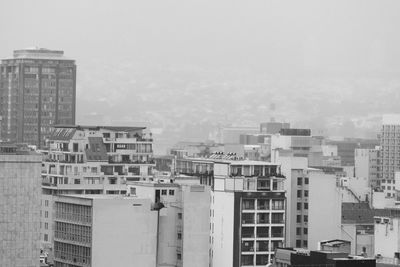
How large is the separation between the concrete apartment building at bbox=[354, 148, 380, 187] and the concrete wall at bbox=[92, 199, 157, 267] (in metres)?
46.7

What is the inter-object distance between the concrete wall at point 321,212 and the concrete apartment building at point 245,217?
350cm

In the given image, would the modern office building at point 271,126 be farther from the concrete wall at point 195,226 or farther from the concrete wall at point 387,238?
the concrete wall at point 195,226

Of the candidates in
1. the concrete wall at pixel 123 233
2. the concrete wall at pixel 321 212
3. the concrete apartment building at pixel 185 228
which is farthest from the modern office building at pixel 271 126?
the concrete wall at pixel 123 233

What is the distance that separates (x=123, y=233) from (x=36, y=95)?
3655 centimetres

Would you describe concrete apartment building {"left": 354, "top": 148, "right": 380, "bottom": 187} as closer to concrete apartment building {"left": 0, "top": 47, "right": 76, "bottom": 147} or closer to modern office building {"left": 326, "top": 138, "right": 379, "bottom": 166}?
modern office building {"left": 326, "top": 138, "right": 379, "bottom": 166}

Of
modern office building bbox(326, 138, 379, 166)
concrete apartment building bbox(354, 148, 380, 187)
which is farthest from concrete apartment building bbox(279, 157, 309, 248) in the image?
modern office building bbox(326, 138, 379, 166)

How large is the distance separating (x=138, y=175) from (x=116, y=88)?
42590mm

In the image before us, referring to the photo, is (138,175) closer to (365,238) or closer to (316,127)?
(365,238)

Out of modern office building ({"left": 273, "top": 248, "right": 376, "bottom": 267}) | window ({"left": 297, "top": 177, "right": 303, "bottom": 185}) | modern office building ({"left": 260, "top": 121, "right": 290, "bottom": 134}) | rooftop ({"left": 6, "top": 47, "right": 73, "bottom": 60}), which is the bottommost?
modern office building ({"left": 273, "top": 248, "right": 376, "bottom": 267})

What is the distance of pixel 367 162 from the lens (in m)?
97.1

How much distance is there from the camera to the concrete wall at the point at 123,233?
147ft

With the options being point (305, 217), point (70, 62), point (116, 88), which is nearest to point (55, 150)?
point (305, 217)

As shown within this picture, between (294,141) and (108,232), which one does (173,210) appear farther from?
(294,141)

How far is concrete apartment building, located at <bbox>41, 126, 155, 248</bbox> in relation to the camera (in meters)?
57.9
